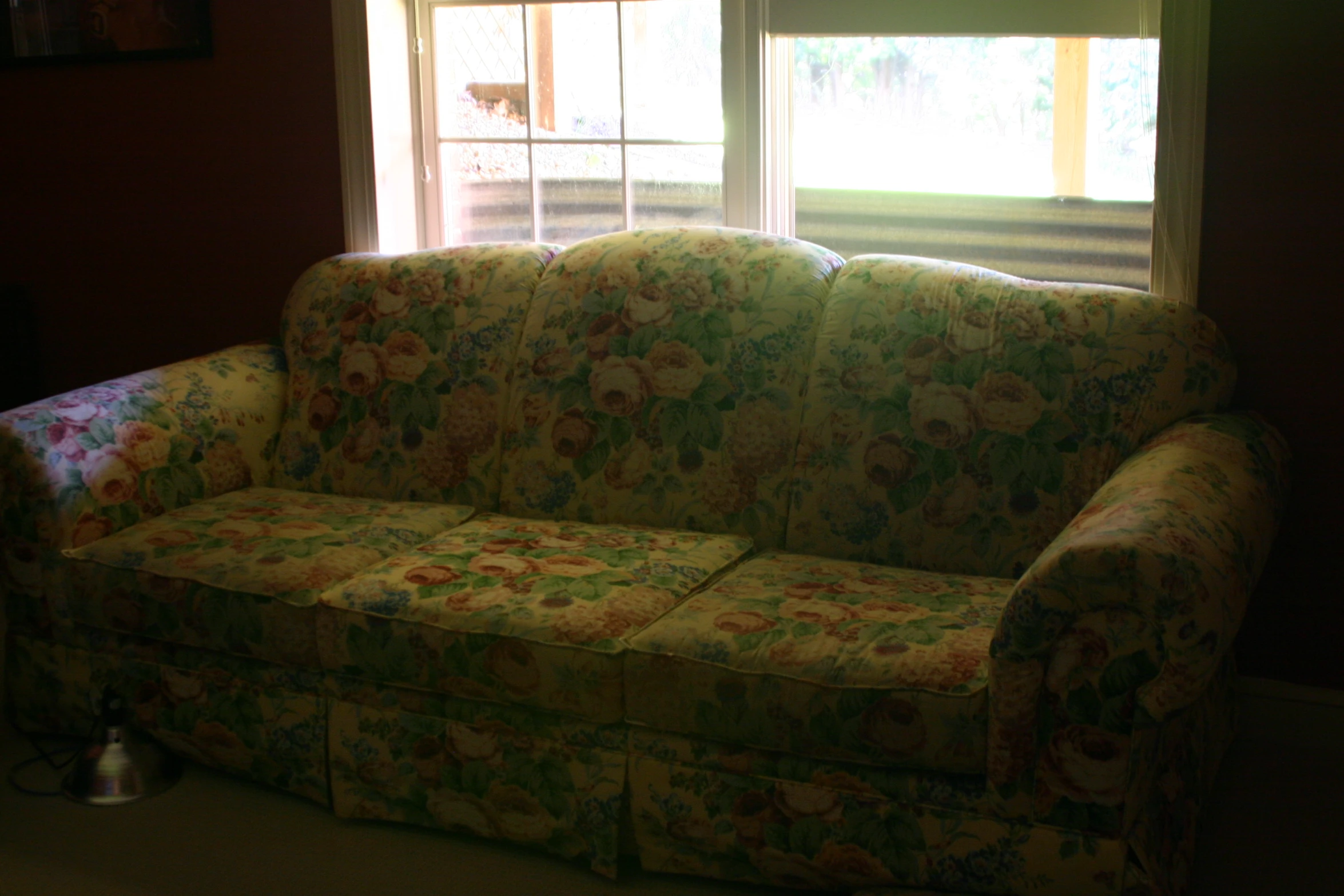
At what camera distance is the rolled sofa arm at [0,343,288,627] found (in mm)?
2584

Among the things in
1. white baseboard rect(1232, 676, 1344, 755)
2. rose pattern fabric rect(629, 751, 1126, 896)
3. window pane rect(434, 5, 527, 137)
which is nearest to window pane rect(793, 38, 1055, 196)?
window pane rect(434, 5, 527, 137)

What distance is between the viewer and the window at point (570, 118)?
10.1ft

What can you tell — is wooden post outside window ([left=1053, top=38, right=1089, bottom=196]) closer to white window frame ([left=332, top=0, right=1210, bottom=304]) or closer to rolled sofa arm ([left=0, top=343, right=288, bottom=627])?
white window frame ([left=332, top=0, right=1210, bottom=304])

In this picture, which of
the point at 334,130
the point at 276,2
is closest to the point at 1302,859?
the point at 334,130

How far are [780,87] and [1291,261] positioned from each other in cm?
116

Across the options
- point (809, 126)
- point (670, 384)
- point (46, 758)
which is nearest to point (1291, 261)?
point (809, 126)

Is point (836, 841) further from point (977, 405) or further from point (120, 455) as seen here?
point (120, 455)

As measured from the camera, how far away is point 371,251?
11.1 feet

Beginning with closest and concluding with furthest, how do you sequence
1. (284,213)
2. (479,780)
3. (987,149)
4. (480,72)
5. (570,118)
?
(479,780) → (987,149) → (570,118) → (480,72) → (284,213)

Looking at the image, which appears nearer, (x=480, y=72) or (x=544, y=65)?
(x=544, y=65)

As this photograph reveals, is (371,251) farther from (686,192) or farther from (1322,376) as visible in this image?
(1322,376)

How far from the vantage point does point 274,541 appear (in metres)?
2.56

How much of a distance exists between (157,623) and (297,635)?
33cm

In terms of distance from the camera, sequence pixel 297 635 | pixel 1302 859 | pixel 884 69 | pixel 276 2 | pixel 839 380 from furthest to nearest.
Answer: pixel 276 2
pixel 884 69
pixel 839 380
pixel 297 635
pixel 1302 859
